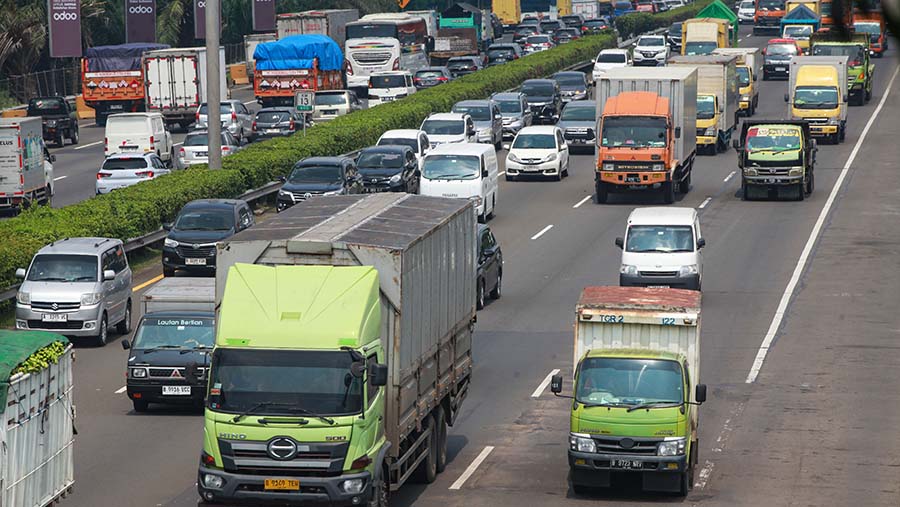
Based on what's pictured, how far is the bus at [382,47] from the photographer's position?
77125mm

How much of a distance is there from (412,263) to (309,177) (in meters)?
25.0

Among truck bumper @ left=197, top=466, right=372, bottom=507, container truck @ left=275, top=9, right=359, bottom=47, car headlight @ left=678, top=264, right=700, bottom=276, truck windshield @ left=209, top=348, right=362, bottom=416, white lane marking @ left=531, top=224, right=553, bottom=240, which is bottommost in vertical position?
white lane marking @ left=531, top=224, right=553, bottom=240

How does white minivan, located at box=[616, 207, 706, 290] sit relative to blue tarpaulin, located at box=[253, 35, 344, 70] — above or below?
below

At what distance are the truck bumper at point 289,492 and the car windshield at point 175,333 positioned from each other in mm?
A: 7737


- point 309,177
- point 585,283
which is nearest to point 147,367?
point 585,283

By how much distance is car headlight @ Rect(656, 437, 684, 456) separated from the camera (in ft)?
56.7

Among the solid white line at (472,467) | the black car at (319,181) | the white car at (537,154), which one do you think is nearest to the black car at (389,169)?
the black car at (319,181)

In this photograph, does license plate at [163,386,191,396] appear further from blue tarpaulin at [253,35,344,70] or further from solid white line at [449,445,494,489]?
blue tarpaulin at [253,35,344,70]

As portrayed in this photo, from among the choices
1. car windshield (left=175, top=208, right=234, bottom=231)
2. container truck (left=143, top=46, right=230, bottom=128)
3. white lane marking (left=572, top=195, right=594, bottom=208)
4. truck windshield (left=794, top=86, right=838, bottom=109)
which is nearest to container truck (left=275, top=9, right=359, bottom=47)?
container truck (left=143, top=46, right=230, bottom=128)

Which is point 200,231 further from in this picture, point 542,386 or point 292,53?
point 292,53

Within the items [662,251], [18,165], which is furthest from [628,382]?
[18,165]

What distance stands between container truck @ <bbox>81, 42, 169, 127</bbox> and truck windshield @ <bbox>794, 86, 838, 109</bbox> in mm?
28029

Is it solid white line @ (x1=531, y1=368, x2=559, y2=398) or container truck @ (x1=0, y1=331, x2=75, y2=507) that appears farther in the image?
solid white line @ (x1=531, y1=368, x2=559, y2=398)

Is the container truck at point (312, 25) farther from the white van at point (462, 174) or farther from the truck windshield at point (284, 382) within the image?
the truck windshield at point (284, 382)
